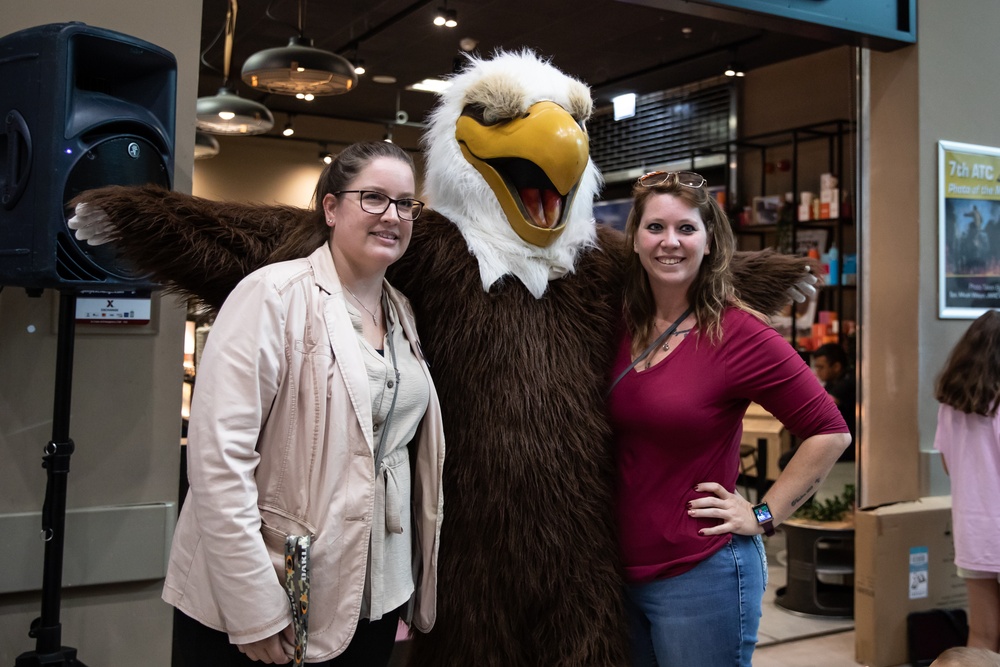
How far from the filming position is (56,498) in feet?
6.08

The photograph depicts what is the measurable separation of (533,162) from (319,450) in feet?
2.65

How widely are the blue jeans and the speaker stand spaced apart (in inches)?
49.8

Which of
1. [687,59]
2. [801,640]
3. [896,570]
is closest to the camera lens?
[896,570]

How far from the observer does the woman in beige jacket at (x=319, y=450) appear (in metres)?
1.34

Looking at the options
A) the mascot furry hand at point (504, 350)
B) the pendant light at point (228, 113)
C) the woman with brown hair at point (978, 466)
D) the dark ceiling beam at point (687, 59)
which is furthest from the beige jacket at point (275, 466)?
the dark ceiling beam at point (687, 59)

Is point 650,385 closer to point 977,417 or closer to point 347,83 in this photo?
point 977,417

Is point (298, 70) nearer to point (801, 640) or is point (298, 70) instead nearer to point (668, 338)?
point (668, 338)

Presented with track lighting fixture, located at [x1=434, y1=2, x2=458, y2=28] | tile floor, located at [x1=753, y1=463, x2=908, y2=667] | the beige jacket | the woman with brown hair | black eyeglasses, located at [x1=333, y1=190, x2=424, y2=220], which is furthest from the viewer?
track lighting fixture, located at [x1=434, y1=2, x2=458, y2=28]

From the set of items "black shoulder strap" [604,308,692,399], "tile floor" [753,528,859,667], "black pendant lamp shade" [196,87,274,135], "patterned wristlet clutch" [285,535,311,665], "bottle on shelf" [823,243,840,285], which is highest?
"black pendant lamp shade" [196,87,274,135]

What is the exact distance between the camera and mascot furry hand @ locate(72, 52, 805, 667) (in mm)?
1739

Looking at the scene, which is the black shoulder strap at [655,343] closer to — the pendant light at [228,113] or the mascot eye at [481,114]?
the mascot eye at [481,114]

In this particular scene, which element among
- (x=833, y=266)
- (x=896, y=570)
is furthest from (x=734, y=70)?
(x=896, y=570)

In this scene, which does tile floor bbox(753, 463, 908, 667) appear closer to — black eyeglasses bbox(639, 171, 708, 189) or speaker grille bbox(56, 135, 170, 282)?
black eyeglasses bbox(639, 171, 708, 189)

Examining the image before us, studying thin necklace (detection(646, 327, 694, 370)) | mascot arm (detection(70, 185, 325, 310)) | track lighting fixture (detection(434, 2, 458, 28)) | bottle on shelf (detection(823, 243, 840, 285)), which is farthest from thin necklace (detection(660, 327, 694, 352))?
bottle on shelf (detection(823, 243, 840, 285))
